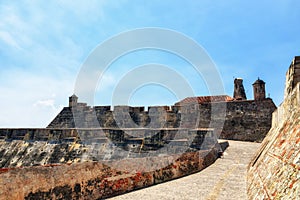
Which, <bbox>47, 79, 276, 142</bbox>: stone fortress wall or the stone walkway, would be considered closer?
the stone walkway

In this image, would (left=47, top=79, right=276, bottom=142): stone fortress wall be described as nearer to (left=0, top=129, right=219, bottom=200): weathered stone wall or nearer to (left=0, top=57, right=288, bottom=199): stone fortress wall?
(left=0, top=57, right=288, bottom=199): stone fortress wall

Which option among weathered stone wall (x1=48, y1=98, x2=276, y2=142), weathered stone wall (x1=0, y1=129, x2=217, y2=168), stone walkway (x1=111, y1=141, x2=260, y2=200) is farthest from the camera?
weathered stone wall (x1=48, y1=98, x2=276, y2=142)

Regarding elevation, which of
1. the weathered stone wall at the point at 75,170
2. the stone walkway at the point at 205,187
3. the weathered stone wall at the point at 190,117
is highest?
the weathered stone wall at the point at 190,117

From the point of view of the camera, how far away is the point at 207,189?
5.20 metres

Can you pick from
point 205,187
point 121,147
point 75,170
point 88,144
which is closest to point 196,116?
point 121,147

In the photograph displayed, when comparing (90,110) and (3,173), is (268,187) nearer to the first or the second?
(3,173)

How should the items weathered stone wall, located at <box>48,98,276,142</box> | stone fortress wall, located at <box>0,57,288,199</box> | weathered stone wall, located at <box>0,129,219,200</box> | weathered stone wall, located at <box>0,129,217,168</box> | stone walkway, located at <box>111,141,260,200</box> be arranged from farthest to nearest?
weathered stone wall, located at <box>48,98,276,142</box>
weathered stone wall, located at <box>0,129,217,168</box>
stone walkway, located at <box>111,141,260,200</box>
stone fortress wall, located at <box>0,57,288,199</box>
weathered stone wall, located at <box>0,129,219,200</box>

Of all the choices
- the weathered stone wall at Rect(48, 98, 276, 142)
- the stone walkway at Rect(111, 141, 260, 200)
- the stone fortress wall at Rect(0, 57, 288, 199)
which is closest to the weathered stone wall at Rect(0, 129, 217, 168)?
the stone fortress wall at Rect(0, 57, 288, 199)

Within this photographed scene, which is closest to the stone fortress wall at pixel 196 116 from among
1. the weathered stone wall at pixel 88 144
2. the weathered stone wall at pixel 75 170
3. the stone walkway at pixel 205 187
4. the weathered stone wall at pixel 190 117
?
the weathered stone wall at pixel 190 117

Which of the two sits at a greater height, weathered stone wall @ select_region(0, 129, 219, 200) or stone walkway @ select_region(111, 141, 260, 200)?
weathered stone wall @ select_region(0, 129, 219, 200)

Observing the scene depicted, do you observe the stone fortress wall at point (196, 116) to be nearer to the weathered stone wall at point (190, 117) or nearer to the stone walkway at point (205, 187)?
the weathered stone wall at point (190, 117)

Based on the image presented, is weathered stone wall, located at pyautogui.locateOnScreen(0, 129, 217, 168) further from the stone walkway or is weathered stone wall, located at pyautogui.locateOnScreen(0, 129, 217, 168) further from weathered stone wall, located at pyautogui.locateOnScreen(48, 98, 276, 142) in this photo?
weathered stone wall, located at pyautogui.locateOnScreen(48, 98, 276, 142)

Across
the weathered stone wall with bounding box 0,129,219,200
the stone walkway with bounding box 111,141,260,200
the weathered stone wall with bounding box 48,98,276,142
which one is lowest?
the stone walkway with bounding box 111,141,260,200

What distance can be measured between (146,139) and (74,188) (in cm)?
426
